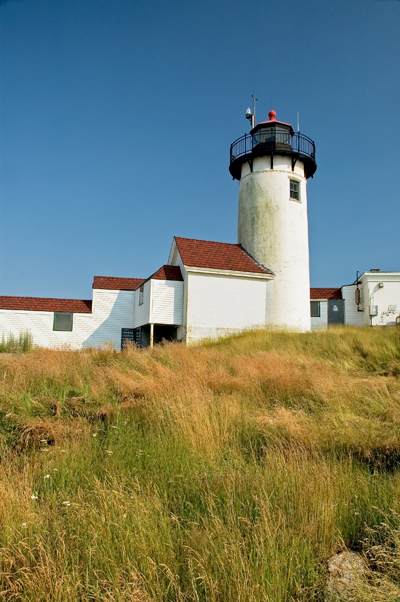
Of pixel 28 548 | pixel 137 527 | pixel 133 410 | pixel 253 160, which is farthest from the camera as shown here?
pixel 253 160

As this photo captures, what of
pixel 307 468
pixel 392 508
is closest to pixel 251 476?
pixel 307 468

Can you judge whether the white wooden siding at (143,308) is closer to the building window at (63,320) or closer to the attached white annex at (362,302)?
the building window at (63,320)

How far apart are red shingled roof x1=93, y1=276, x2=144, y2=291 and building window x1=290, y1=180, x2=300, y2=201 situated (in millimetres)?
9689

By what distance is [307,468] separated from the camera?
437 centimetres

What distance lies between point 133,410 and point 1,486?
9.78 ft

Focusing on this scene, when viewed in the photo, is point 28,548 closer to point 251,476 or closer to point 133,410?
point 251,476

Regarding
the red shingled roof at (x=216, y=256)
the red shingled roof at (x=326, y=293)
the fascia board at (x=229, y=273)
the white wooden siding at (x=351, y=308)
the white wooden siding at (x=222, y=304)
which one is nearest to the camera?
the white wooden siding at (x=222, y=304)

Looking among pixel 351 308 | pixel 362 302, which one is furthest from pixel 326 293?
pixel 362 302

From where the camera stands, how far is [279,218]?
76.8ft

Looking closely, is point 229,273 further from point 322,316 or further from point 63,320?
point 322,316

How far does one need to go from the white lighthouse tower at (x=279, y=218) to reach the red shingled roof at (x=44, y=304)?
9.75 m

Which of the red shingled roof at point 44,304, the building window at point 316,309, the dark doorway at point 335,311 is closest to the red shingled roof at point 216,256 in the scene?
the red shingled roof at point 44,304

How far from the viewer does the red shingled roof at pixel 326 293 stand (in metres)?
32.1

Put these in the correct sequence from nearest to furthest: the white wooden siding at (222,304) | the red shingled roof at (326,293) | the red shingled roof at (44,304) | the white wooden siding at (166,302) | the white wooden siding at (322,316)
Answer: the white wooden siding at (222,304) → the white wooden siding at (166,302) → the red shingled roof at (44,304) → the white wooden siding at (322,316) → the red shingled roof at (326,293)
